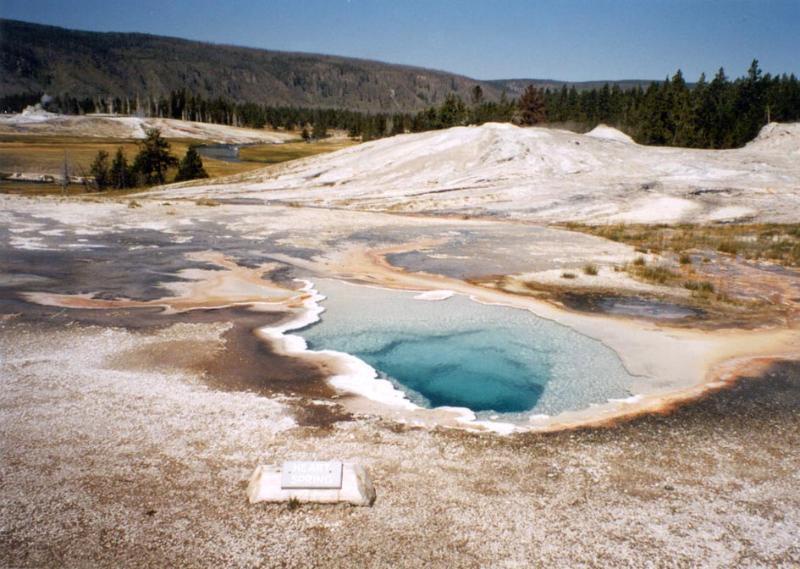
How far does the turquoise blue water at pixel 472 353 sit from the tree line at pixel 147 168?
5090 centimetres

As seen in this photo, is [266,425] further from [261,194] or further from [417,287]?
[261,194]

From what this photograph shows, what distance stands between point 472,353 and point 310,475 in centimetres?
638

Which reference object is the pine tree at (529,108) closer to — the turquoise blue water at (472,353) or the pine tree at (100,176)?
the pine tree at (100,176)

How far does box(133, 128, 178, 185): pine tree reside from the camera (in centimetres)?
6081

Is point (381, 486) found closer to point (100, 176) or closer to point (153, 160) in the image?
point (153, 160)

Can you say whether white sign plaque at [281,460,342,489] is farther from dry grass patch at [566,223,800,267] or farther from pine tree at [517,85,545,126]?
pine tree at [517,85,545,126]

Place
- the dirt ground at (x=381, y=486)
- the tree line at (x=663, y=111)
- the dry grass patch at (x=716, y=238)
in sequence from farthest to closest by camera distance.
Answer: the tree line at (x=663, y=111) → the dry grass patch at (x=716, y=238) → the dirt ground at (x=381, y=486)

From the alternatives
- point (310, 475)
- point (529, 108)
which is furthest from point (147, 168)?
point (310, 475)

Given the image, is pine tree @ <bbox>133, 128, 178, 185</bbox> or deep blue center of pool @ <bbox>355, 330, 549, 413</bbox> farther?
pine tree @ <bbox>133, 128, 178, 185</bbox>

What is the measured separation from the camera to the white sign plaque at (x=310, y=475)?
20.7ft

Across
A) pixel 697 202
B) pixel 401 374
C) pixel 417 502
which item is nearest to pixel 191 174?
pixel 697 202

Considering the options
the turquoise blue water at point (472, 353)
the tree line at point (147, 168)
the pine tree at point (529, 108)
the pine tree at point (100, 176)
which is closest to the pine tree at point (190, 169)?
the tree line at point (147, 168)

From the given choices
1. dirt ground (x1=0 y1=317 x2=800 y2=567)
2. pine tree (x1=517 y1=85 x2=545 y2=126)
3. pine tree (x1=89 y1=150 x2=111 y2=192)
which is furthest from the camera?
pine tree (x1=517 y1=85 x2=545 y2=126)

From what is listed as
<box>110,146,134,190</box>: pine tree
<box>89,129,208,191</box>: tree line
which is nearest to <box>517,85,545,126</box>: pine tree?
<box>89,129,208,191</box>: tree line
